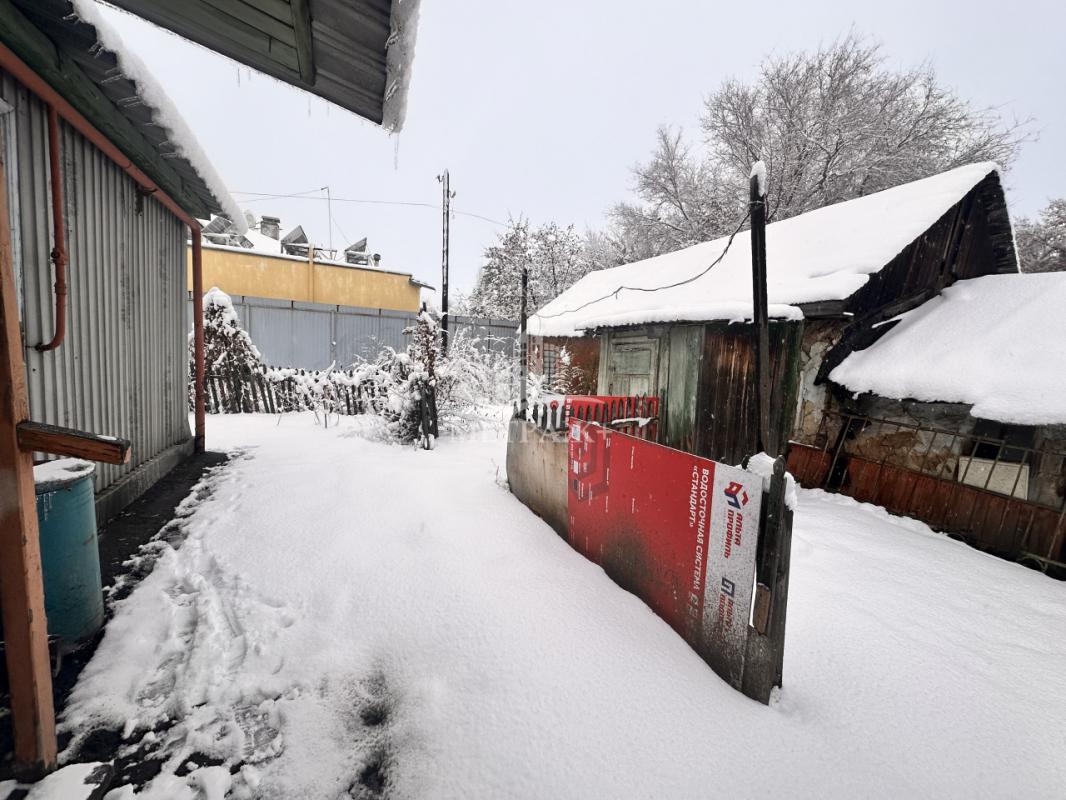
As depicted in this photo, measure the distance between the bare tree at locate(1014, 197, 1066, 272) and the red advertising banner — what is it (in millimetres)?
21141

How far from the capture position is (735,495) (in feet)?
7.12

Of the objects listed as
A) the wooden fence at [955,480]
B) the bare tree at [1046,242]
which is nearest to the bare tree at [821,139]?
the bare tree at [1046,242]

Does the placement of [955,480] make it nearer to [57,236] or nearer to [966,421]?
[966,421]

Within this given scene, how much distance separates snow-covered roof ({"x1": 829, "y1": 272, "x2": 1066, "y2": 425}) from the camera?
4.25 meters

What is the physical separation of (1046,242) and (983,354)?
59.8ft

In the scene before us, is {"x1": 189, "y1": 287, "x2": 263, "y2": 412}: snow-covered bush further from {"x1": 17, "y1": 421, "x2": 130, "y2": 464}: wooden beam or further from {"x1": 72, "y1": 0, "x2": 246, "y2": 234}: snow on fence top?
{"x1": 17, "y1": 421, "x2": 130, "y2": 464}: wooden beam

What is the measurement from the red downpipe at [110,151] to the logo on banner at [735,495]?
434 centimetres

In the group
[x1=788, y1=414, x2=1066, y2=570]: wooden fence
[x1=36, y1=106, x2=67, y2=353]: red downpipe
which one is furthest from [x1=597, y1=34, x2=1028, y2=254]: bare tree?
[x1=36, y1=106, x2=67, y2=353]: red downpipe

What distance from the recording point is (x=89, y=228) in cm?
346

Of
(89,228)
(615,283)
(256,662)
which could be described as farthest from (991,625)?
(615,283)

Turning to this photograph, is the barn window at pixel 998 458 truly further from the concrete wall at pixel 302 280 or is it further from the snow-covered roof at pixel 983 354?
the concrete wall at pixel 302 280

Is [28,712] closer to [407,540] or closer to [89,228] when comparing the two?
[407,540]

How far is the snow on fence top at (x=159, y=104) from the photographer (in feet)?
8.11

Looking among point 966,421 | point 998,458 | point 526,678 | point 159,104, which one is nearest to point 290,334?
point 159,104
